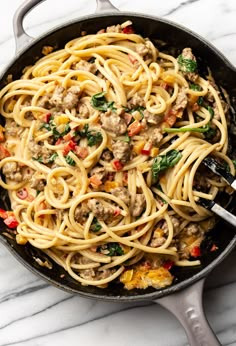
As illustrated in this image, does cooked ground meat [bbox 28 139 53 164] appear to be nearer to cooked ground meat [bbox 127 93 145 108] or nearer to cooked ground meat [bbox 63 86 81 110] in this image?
cooked ground meat [bbox 63 86 81 110]

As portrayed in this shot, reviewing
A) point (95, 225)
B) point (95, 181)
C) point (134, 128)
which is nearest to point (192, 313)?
point (95, 225)

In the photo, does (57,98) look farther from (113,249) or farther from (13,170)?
(113,249)

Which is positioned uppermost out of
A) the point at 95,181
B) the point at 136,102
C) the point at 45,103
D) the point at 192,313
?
the point at 136,102

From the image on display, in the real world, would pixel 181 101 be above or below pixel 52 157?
above

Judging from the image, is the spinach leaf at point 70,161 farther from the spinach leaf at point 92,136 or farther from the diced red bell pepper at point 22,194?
the diced red bell pepper at point 22,194

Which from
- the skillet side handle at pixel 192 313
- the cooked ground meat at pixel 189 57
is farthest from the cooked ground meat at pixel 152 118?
the skillet side handle at pixel 192 313

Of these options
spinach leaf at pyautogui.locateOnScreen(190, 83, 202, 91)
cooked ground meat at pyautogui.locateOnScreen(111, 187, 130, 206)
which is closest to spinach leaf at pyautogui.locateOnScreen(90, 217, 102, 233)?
cooked ground meat at pyautogui.locateOnScreen(111, 187, 130, 206)

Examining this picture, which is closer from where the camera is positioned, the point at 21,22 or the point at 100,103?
the point at 100,103
